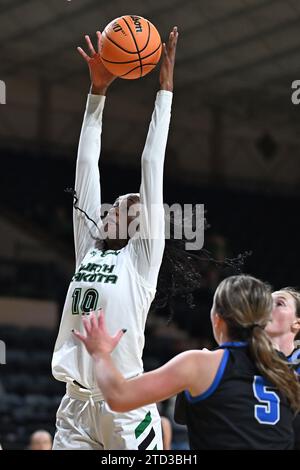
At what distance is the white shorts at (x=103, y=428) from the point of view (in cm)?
375

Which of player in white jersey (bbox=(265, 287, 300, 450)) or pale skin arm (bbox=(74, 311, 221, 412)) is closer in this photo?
pale skin arm (bbox=(74, 311, 221, 412))

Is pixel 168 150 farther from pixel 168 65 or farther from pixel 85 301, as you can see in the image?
pixel 85 301

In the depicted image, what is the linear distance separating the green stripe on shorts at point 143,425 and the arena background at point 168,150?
8300mm

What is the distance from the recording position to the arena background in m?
14.6

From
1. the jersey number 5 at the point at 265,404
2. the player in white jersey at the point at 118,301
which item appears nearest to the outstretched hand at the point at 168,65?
the player in white jersey at the point at 118,301

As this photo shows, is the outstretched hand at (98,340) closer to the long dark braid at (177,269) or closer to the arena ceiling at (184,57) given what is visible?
the long dark braid at (177,269)

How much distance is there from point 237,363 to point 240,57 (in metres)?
14.0

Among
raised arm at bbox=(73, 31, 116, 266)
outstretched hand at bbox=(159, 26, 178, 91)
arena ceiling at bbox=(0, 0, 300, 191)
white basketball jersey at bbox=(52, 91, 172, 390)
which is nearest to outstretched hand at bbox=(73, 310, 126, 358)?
white basketball jersey at bbox=(52, 91, 172, 390)

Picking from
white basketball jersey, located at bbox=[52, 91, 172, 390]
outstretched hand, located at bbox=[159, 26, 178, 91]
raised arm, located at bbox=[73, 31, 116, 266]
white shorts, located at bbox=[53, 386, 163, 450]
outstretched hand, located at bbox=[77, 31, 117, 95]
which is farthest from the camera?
outstretched hand, located at bbox=[77, 31, 117, 95]

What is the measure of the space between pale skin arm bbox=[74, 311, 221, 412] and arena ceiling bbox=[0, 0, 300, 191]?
11.7m

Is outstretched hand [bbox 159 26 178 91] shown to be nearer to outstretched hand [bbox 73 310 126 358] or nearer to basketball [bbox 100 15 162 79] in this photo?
basketball [bbox 100 15 162 79]

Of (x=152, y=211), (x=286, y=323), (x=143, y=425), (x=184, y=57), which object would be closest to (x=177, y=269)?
(x=152, y=211)

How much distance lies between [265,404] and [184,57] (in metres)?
14.3
